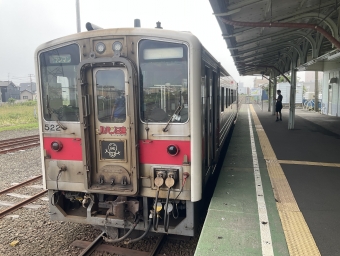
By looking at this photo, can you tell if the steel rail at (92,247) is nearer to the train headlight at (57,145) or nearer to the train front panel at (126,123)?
the train front panel at (126,123)

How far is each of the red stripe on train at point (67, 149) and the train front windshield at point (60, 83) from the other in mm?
295

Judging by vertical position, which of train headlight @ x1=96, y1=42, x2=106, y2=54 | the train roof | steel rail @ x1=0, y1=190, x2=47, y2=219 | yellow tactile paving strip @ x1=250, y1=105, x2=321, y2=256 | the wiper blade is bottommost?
steel rail @ x1=0, y1=190, x2=47, y2=219

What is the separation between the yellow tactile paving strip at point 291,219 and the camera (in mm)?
3295

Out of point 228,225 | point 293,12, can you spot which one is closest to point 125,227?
point 228,225

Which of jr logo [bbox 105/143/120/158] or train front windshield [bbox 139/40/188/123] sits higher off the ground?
train front windshield [bbox 139/40/188/123]

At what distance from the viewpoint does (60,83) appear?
4.14m

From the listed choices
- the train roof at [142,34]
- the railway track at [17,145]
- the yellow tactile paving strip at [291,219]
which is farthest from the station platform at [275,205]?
the railway track at [17,145]

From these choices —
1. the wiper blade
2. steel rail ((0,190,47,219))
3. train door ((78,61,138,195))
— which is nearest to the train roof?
train door ((78,61,138,195))

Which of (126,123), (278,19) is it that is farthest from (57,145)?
(278,19)

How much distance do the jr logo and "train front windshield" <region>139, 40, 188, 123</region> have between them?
558mm

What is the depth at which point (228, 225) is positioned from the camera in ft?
12.6

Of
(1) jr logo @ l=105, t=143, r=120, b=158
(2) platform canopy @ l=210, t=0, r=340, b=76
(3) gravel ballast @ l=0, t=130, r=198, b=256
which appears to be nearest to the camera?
(1) jr logo @ l=105, t=143, r=120, b=158

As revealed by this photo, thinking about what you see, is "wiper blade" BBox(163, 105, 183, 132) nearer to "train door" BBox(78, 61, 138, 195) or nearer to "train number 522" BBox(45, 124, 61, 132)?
"train door" BBox(78, 61, 138, 195)

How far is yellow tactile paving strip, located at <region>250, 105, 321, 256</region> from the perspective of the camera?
10.8ft
